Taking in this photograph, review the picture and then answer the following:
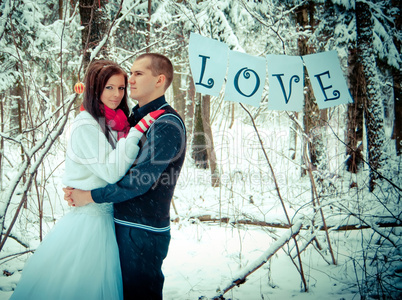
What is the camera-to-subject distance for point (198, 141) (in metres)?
8.30

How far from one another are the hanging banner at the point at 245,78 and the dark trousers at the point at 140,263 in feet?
4.94

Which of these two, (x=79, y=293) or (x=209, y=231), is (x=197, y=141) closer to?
(x=209, y=231)

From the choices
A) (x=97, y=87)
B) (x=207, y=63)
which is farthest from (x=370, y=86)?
(x=97, y=87)

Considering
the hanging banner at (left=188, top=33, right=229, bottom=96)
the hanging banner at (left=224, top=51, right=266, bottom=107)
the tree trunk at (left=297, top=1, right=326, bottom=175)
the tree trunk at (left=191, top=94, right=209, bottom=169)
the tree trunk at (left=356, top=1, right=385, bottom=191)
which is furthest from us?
the tree trunk at (left=191, top=94, right=209, bottom=169)

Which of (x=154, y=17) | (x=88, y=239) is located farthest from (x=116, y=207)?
(x=154, y=17)

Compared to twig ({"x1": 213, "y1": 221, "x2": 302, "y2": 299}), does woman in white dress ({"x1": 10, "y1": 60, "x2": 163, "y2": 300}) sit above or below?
above

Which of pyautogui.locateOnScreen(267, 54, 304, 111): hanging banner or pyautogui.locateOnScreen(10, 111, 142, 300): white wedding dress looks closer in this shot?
pyautogui.locateOnScreen(10, 111, 142, 300): white wedding dress

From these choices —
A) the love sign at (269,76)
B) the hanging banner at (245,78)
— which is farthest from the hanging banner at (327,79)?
the hanging banner at (245,78)

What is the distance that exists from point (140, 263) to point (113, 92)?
4.02 ft

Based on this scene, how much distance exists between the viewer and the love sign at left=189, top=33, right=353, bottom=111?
250 centimetres

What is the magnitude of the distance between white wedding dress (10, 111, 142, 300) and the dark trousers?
5 cm

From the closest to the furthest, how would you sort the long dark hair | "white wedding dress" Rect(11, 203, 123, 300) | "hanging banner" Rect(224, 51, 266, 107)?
"white wedding dress" Rect(11, 203, 123, 300), the long dark hair, "hanging banner" Rect(224, 51, 266, 107)

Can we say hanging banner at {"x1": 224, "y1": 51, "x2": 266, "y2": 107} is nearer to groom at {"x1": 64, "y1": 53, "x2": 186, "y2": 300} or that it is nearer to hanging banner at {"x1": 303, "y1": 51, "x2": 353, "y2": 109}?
hanging banner at {"x1": 303, "y1": 51, "x2": 353, "y2": 109}

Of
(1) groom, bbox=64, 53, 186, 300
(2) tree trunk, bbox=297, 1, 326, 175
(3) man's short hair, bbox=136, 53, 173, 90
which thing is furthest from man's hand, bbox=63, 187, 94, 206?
(2) tree trunk, bbox=297, 1, 326, 175
